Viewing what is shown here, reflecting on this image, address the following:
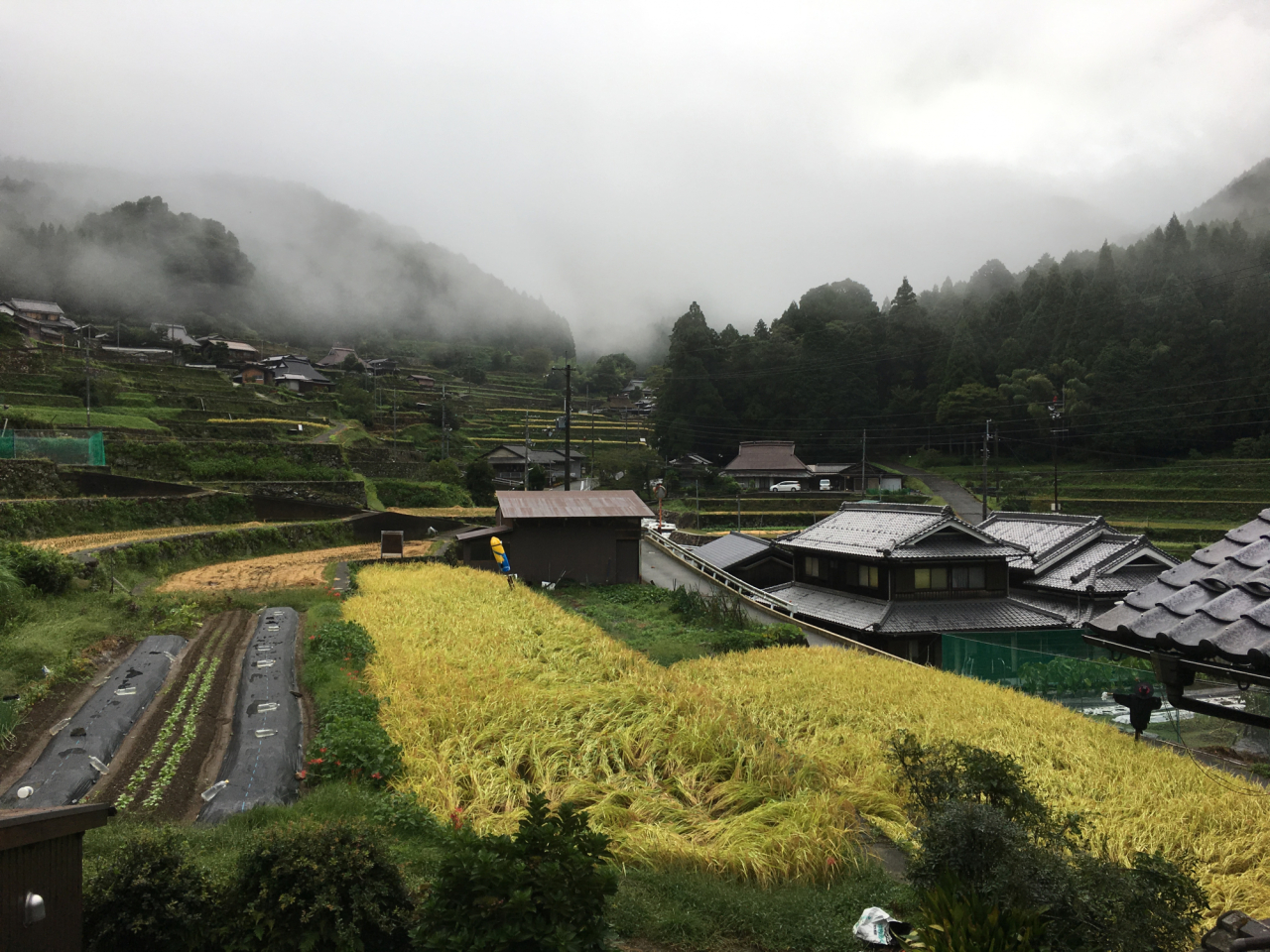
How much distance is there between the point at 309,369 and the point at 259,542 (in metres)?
42.2

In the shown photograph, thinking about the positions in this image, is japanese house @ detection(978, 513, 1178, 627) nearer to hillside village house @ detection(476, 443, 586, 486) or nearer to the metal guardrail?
the metal guardrail

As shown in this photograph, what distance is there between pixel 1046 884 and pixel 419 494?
35.1 m

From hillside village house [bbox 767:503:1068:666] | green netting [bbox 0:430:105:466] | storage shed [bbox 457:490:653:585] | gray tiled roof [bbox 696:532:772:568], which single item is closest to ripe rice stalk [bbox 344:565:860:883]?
hillside village house [bbox 767:503:1068:666]

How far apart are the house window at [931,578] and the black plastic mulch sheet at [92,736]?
1820 cm

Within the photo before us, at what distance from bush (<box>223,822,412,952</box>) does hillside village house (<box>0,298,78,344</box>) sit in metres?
57.0

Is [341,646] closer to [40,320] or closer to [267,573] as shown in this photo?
[267,573]

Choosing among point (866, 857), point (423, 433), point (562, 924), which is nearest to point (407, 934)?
point (562, 924)

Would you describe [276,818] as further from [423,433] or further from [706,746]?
[423,433]

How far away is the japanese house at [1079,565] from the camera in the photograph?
2186 centimetres

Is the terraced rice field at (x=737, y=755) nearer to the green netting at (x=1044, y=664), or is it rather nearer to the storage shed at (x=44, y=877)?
the green netting at (x=1044, y=664)

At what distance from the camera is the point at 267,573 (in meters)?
19.3

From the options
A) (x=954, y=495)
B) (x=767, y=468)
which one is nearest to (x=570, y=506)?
(x=767, y=468)

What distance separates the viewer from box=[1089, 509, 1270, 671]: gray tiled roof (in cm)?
318

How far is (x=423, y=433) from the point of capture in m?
51.0
